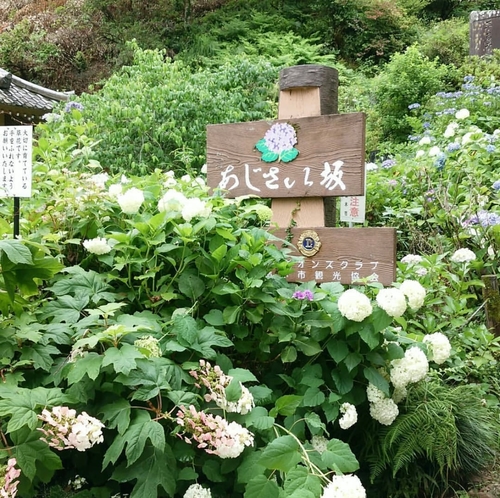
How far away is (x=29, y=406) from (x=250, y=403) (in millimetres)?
660

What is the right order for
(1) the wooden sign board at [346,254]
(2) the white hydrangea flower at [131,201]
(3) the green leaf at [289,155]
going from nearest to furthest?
(2) the white hydrangea flower at [131,201] → (1) the wooden sign board at [346,254] → (3) the green leaf at [289,155]

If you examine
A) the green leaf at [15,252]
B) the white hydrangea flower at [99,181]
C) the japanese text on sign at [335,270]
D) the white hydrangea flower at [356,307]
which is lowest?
the white hydrangea flower at [356,307]

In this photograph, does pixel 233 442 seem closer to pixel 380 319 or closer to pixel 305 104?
pixel 380 319

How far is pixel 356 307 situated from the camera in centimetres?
206

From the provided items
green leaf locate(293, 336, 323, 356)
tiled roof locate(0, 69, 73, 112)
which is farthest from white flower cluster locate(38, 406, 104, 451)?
tiled roof locate(0, 69, 73, 112)

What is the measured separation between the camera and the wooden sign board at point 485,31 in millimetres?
8359

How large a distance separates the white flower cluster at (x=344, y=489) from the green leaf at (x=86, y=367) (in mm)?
710

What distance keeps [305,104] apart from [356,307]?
132 centimetres

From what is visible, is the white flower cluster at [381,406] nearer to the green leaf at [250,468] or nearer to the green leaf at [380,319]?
the green leaf at [380,319]

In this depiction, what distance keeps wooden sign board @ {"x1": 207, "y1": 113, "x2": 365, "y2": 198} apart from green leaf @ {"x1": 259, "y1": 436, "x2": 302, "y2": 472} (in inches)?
54.8

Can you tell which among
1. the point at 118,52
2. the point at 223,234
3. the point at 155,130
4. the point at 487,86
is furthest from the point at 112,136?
the point at 118,52

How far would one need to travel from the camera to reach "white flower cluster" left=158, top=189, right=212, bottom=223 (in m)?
2.23

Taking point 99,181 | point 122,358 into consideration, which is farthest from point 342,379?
point 99,181

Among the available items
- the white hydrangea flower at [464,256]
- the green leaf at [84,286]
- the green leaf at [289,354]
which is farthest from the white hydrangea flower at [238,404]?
the white hydrangea flower at [464,256]
